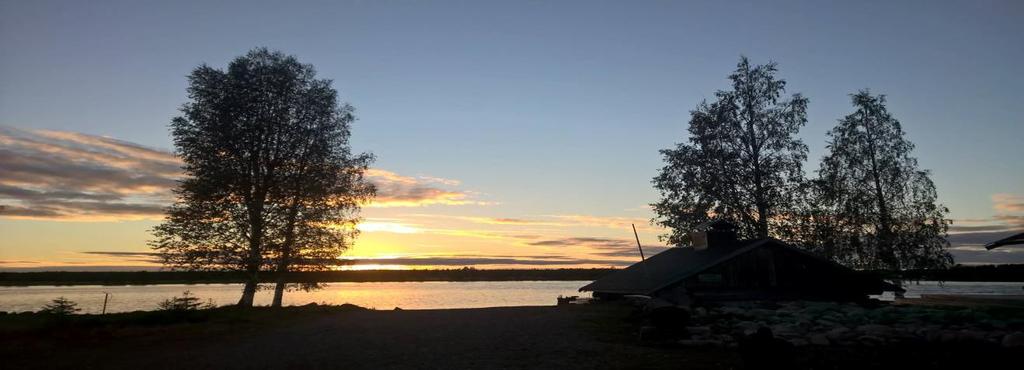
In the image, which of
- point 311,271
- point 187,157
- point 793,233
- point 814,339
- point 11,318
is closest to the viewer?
point 814,339

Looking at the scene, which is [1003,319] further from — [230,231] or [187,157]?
[187,157]

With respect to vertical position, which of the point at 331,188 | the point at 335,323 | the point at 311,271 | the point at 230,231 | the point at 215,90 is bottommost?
the point at 335,323

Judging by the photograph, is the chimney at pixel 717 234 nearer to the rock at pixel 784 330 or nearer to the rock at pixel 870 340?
the rock at pixel 784 330

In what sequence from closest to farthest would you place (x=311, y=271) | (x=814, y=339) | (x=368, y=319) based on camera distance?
(x=814, y=339) → (x=368, y=319) → (x=311, y=271)

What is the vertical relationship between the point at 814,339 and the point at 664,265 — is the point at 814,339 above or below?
below

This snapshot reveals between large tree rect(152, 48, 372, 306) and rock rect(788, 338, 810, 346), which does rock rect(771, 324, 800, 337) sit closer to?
rock rect(788, 338, 810, 346)

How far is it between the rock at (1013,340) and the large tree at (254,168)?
29028 millimetres

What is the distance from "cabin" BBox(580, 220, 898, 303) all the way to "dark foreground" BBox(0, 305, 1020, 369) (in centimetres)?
310

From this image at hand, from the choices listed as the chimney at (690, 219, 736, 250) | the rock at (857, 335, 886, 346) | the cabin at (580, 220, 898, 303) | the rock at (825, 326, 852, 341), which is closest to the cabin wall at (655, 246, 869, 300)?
the cabin at (580, 220, 898, 303)

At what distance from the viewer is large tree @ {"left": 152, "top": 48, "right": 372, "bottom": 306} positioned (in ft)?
99.8

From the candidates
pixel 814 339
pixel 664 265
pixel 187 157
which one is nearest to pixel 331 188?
pixel 187 157

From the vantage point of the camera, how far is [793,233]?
129ft

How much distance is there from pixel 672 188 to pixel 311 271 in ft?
80.4

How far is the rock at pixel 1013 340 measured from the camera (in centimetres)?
1538
